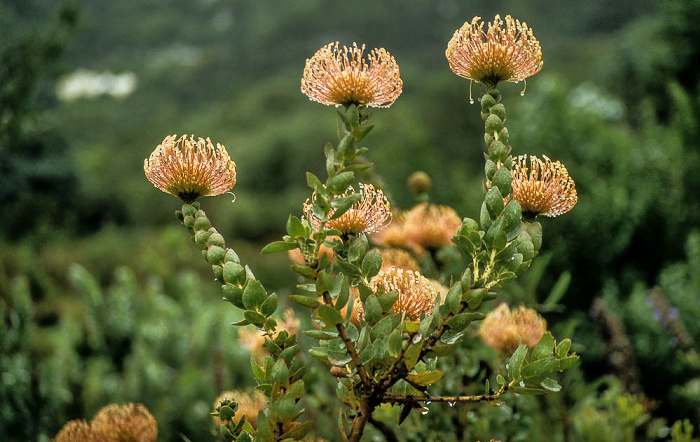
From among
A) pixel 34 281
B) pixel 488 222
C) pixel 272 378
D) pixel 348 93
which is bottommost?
pixel 34 281

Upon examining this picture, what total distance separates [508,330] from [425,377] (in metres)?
0.68

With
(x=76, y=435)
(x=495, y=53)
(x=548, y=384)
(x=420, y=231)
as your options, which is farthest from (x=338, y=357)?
(x=420, y=231)

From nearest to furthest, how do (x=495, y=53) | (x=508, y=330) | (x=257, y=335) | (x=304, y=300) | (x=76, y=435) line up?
1. (x=304, y=300)
2. (x=495, y=53)
3. (x=76, y=435)
4. (x=508, y=330)
5. (x=257, y=335)

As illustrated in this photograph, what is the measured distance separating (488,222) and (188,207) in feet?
1.62

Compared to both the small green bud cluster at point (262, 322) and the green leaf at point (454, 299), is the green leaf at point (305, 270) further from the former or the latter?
the green leaf at point (454, 299)

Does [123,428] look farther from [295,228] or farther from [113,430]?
[295,228]

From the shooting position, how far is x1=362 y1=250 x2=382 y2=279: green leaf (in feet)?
2.87

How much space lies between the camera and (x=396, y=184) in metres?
4.13

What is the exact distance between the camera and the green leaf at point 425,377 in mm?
822

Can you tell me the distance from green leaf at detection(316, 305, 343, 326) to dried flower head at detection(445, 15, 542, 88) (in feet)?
1.53

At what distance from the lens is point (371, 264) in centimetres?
88

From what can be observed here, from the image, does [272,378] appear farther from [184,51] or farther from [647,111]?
[184,51]

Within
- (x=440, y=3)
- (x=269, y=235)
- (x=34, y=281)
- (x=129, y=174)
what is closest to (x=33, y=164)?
(x=34, y=281)

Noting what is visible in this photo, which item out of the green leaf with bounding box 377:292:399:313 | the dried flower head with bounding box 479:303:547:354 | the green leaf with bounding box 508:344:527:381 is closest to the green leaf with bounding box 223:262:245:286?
the green leaf with bounding box 377:292:399:313
